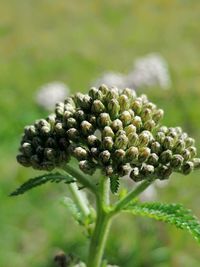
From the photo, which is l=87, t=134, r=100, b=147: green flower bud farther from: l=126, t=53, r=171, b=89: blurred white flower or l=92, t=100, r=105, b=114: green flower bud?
l=126, t=53, r=171, b=89: blurred white flower

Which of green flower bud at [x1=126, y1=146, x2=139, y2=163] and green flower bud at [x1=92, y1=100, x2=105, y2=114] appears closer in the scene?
green flower bud at [x1=126, y1=146, x2=139, y2=163]

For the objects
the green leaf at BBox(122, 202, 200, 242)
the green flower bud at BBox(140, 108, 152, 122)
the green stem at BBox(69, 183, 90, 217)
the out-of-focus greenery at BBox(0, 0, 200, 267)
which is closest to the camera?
the green leaf at BBox(122, 202, 200, 242)

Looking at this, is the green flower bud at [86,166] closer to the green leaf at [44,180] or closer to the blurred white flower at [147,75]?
the green leaf at [44,180]

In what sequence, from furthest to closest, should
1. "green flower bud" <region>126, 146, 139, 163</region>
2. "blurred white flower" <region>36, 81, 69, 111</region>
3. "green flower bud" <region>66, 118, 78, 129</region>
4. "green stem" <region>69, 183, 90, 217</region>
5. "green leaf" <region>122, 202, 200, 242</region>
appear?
"blurred white flower" <region>36, 81, 69, 111</region> → "green stem" <region>69, 183, 90, 217</region> → "green flower bud" <region>66, 118, 78, 129</region> → "green flower bud" <region>126, 146, 139, 163</region> → "green leaf" <region>122, 202, 200, 242</region>

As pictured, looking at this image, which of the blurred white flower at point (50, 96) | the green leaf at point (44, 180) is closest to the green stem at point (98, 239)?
the green leaf at point (44, 180)

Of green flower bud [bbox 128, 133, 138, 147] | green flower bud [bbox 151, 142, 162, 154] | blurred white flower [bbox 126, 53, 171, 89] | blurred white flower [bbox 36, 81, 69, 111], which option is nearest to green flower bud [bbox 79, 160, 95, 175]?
green flower bud [bbox 128, 133, 138, 147]

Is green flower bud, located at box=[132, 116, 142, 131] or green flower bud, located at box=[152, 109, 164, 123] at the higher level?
green flower bud, located at box=[152, 109, 164, 123]

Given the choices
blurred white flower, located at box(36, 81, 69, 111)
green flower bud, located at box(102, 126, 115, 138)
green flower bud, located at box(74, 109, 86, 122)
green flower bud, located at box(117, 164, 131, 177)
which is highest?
blurred white flower, located at box(36, 81, 69, 111)
